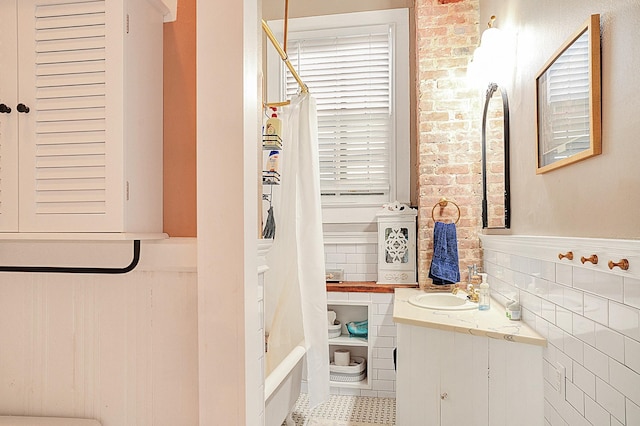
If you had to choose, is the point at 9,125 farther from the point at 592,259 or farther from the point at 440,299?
the point at 440,299

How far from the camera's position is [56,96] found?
1.09 meters

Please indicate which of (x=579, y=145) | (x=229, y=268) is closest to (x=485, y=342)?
(x=579, y=145)

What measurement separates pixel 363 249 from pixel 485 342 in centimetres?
184

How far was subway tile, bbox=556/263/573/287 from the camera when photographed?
169 centimetres

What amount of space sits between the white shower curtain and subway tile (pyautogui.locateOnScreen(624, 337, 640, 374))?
1860 millimetres

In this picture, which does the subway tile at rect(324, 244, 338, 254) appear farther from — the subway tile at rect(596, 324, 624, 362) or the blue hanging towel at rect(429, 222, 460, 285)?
the subway tile at rect(596, 324, 624, 362)

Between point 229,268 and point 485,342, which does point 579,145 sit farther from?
point 229,268

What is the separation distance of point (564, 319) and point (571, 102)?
2.67 feet

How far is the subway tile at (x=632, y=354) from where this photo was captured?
3.97 ft

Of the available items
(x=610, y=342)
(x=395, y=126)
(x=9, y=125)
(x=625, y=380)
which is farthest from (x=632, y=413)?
(x=395, y=126)

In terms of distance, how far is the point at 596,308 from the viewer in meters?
1.47

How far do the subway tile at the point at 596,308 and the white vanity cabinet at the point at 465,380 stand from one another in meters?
0.52

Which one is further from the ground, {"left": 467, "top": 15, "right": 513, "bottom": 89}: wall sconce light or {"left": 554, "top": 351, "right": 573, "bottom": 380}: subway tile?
{"left": 467, "top": 15, "right": 513, "bottom": 89}: wall sconce light

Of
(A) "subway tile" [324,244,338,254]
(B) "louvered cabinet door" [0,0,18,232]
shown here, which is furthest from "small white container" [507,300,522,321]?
(B) "louvered cabinet door" [0,0,18,232]
